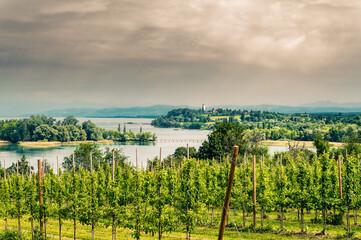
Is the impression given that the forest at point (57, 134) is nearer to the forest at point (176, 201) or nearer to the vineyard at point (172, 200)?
the forest at point (176, 201)

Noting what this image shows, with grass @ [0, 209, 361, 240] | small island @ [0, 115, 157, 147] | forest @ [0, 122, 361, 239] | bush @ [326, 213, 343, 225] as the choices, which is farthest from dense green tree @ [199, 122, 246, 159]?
small island @ [0, 115, 157, 147]

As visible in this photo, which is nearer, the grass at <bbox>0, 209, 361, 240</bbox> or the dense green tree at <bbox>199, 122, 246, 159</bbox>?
the grass at <bbox>0, 209, 361, 240</bbox>

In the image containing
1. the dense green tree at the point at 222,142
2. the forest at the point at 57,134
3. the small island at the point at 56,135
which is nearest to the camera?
the dense green tree at the point at 222,142

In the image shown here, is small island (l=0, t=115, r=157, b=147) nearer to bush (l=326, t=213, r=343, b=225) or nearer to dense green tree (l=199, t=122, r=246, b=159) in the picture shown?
dense green tree (l=199, t=122, r=246, b=159)

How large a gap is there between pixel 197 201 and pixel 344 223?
42.4ft

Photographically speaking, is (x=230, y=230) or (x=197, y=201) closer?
(x=197, y=201)

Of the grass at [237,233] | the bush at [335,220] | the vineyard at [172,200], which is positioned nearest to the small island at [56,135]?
the grass at [237,233]

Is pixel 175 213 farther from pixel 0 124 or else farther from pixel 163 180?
pixel 0 124

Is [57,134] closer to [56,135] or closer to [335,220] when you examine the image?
[56,135]

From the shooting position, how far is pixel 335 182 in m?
22.3

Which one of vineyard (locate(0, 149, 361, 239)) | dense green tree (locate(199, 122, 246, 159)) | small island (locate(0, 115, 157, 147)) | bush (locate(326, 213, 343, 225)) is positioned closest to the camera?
vineyard (locate(0, 149, 361, 239))

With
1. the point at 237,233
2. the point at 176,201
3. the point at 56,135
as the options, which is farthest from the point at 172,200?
the point at 56,135

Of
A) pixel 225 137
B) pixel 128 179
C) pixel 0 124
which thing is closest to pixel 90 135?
pixel 0 124

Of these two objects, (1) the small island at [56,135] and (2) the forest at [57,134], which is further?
(2) the forest at [57,134]
